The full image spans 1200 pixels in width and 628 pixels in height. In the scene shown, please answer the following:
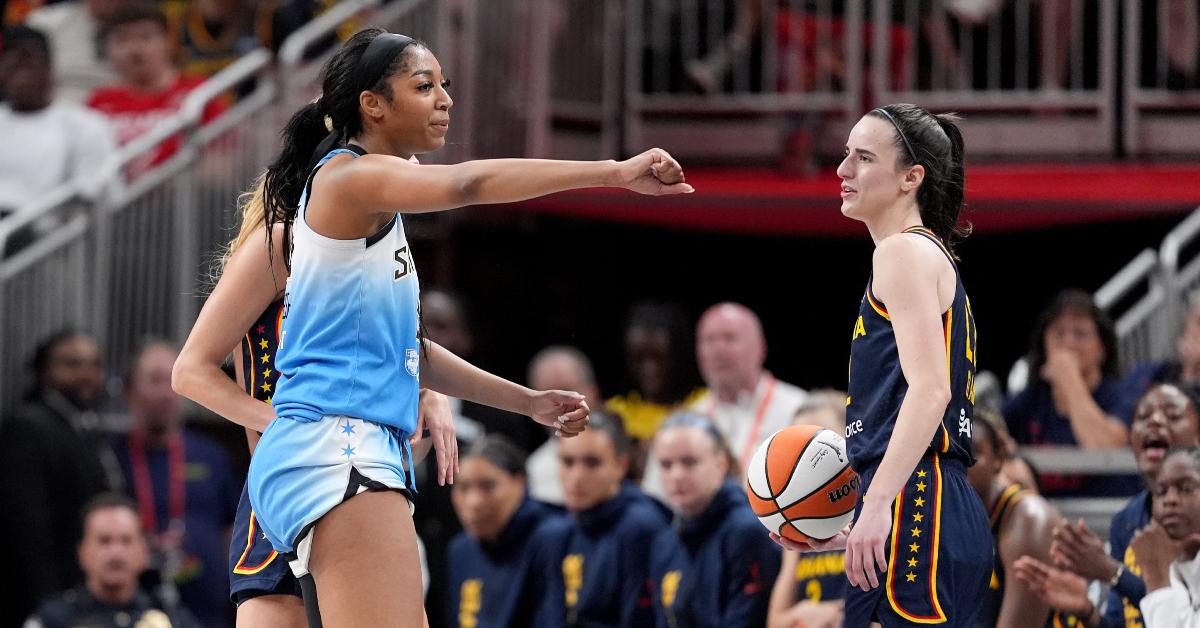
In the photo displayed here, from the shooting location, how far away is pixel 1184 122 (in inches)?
423

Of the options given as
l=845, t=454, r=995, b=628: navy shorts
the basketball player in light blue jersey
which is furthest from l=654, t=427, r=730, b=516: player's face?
the basketball player in light blue jersey

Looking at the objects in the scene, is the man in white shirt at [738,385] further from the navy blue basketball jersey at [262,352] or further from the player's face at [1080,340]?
the navy blue basketball jersey at [262,352]

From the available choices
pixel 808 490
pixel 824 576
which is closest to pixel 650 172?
pixel 808 490

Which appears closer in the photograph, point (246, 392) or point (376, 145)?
point (376, 145)

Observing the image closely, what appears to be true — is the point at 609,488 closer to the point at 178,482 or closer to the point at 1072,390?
the point at 1072,390

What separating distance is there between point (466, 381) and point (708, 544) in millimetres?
3085

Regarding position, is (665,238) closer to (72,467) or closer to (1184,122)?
(1184,122)

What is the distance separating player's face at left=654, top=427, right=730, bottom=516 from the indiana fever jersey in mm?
3056

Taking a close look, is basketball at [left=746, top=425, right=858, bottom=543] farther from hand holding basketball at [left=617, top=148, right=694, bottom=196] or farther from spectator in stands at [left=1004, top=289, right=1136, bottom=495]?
spectator in stands at [left=1004, top=289, right=1136, bottom=495]

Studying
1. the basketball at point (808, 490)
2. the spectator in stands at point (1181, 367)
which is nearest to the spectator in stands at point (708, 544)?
the spectator in stands at point (1181, 367)

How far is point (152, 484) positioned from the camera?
9.56m

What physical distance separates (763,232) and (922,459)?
7.12 metres

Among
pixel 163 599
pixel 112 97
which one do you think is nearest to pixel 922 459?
pixel 163 599

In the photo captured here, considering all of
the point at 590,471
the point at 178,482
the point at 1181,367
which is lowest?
the point at 178,482
